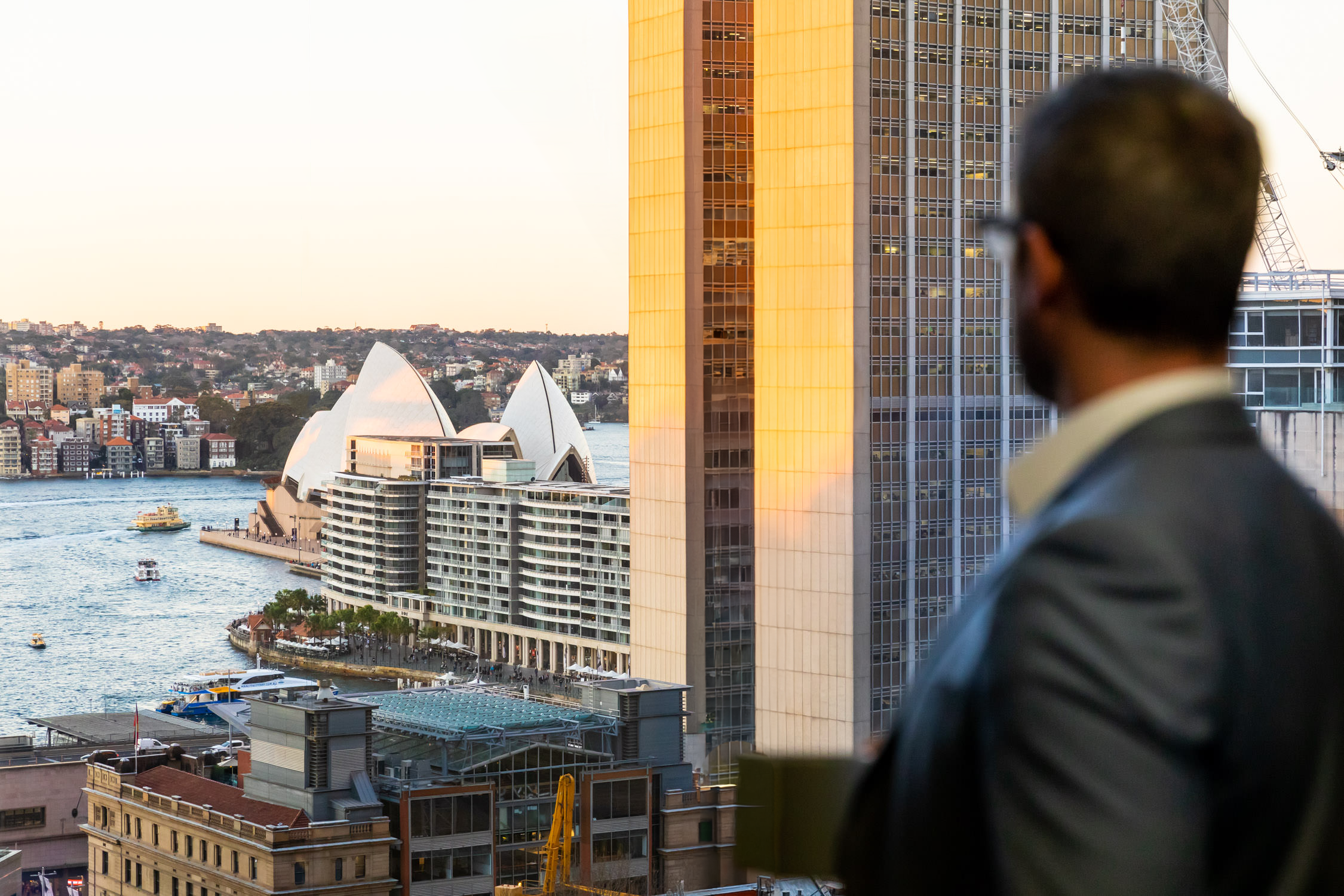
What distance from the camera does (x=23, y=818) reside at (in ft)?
61.7

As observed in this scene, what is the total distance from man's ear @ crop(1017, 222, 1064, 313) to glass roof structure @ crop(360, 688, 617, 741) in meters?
12.6

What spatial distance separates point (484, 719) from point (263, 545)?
46.5 m

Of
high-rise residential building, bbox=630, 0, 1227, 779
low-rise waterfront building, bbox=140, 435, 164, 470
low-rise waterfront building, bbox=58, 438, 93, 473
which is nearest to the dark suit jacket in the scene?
high-rise residential building, bbox=630, 0, 1227, 779

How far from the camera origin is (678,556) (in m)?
21.0

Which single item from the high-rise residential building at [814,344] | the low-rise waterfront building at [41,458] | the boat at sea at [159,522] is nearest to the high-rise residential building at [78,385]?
the low-rise waterfront building at [41,458]

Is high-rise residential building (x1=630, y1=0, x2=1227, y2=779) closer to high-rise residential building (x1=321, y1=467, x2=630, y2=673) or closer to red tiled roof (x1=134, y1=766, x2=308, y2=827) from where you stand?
red tiled roof (x1=134, y1=766, x2=308, y2=827)

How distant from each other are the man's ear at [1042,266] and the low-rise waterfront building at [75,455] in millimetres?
74088

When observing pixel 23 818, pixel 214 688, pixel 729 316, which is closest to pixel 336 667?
pixel 214 688

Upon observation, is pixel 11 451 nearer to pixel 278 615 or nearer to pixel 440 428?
pixel 440 428

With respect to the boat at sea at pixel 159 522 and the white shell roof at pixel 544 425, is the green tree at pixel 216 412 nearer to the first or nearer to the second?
the boat at sea at pixel 159 522

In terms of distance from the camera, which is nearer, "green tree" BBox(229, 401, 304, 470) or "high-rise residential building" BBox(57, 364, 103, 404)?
"green tree" BBox(229, 401, 304, 470)

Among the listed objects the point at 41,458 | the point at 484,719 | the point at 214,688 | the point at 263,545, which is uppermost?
the point at 41,458

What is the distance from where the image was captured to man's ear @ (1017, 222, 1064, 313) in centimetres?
56

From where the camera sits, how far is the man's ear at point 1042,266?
22.2 inches
